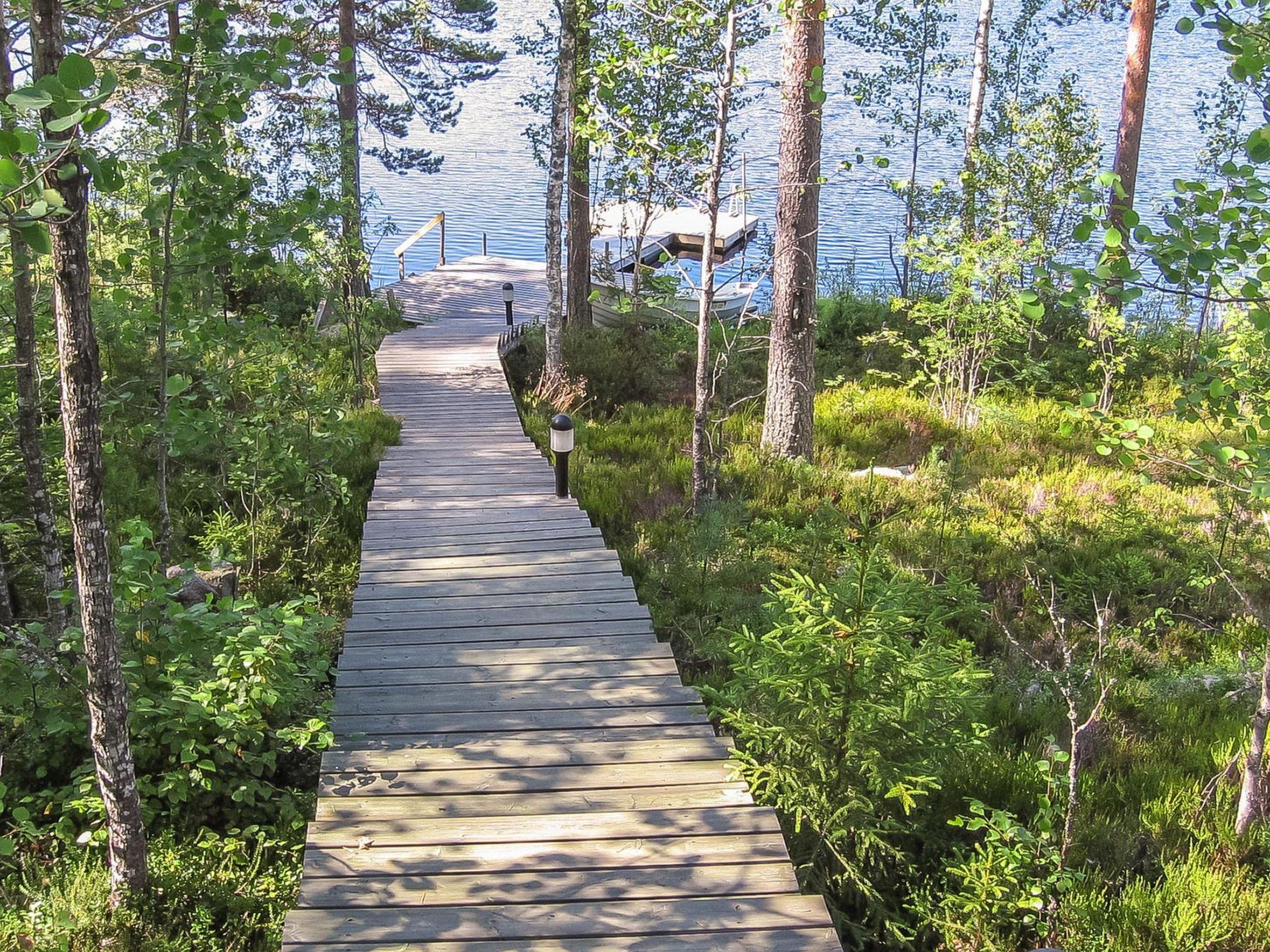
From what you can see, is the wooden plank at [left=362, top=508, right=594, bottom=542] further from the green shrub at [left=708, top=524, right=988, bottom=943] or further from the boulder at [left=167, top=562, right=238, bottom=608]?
the green shrub at [left=708, top=524, right=988, bottom=943]

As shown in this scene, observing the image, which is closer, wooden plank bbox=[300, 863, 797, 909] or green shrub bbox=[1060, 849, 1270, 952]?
wooden plank bbox=[300, 863, 797, 909]

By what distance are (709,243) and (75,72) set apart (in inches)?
266

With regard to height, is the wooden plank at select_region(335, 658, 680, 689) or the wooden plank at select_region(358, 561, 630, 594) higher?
the wooden plank at select_region(358, 561, 630, 594)

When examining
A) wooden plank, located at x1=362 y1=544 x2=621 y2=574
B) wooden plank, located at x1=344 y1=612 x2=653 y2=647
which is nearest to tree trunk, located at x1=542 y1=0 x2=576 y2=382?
wooden plank, located at x1=362 y1=544 x2=621 y2=574

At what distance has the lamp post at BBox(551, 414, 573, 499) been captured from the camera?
8.38 m

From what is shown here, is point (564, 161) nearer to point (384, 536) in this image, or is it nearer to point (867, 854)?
point (384, 536)

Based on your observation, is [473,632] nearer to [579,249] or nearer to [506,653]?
[506,653]

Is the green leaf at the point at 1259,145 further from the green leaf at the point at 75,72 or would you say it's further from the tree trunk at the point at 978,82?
the tree trunk at the point at 978,82

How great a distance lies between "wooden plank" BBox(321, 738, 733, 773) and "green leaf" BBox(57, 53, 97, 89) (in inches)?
127

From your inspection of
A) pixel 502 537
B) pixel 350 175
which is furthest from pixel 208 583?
pixel 350 175

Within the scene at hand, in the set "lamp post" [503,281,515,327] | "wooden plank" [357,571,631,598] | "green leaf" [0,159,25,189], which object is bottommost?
"wooden plank" [357,571,631,598]

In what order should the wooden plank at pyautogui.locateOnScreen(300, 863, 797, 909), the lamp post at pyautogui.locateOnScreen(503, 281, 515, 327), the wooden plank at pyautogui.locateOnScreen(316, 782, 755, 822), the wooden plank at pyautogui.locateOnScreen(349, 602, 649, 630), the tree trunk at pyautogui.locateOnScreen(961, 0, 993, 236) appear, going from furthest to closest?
the tree trunk at pyautogui.locateOnScreen(961, 0, 993, 236)
the lamp post at pyautogui.locateOnScreen(503, 281, 515, 327)
the wooden plank at pyautogui.locateOnScreen(349, 602, 649, 630)
the wooden plank at pyautogui.locateOnScreen(316, 782, 755, 822)
the wooden plank at pyautogui.locateOnScreen(300, 863, 797, 909)

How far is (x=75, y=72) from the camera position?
2.37 m

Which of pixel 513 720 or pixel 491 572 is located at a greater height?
pixel 491 572
